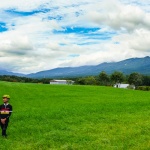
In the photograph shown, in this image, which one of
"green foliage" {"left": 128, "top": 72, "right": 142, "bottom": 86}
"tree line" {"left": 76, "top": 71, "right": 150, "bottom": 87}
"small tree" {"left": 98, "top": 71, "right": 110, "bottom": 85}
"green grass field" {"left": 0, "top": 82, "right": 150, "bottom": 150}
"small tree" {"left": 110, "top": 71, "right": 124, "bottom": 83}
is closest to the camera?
"green grass field" {"left": 0, "top": 82, "right": 150, "bottom": 150}

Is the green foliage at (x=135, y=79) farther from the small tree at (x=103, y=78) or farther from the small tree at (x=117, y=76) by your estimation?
the small tree at (x=117, y=76)

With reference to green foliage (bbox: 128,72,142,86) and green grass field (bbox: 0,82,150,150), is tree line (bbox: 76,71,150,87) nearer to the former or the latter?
green foliage (bbox: 128,72,142,86)

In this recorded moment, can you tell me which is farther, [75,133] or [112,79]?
[112,79]

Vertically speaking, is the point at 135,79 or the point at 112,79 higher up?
the point at 135,79

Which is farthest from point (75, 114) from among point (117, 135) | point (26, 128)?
point (117, 135)

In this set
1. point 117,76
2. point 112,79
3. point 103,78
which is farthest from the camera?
point 103,78

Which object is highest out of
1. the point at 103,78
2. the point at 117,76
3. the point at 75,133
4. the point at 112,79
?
the point at 117,76

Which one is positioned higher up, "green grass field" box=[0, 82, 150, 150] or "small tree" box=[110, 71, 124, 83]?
"small tree" box=[110, 71, 124, 83]

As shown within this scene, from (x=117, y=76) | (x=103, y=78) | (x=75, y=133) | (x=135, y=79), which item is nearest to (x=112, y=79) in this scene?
(x=117, y=76)

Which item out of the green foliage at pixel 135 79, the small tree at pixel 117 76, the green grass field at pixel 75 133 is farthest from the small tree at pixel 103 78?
the green grass field at pixel 75 133

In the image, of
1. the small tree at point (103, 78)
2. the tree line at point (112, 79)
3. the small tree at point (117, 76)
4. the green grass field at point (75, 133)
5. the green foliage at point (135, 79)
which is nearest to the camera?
the green grass field at point (75, 133)

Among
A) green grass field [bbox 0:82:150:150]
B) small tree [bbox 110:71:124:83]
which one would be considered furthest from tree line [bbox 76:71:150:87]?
green grass field [bbox 0:82:150:150]

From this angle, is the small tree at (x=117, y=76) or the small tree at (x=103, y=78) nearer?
the small tree at (x=117, y=76)

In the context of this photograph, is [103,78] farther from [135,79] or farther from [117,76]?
[135,79]
